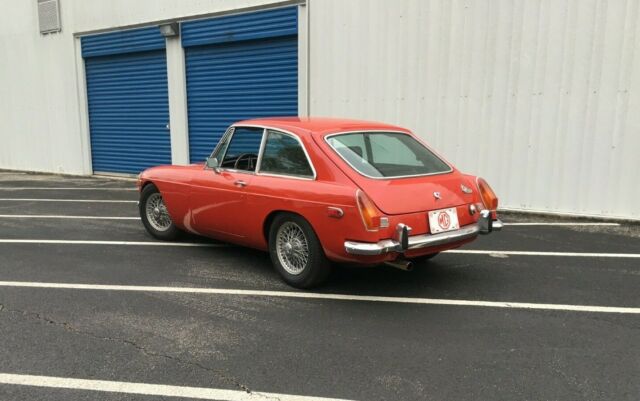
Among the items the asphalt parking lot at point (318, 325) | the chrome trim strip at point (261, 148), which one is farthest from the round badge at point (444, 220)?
the chrome trim strip at point (261, 148)

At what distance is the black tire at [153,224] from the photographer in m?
6.52

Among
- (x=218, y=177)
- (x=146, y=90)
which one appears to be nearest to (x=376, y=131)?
(x=218, y=177)

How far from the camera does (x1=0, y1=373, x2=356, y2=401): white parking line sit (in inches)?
118

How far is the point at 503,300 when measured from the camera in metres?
4.50

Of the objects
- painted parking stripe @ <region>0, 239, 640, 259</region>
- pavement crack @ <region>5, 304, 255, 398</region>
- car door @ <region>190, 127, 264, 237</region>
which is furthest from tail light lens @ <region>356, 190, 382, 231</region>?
painted parking stripe @ <region>0, 239, 640, 259</region>

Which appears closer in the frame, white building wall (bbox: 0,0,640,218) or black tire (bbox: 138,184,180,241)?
black tire (bbox: 138,184,180,241)

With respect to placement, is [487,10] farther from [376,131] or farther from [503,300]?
[503,300]

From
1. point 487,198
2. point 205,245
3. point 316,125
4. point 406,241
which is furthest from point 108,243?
point 487,198

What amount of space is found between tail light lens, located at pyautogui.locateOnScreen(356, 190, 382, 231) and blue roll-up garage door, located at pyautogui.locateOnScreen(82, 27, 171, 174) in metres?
9.94

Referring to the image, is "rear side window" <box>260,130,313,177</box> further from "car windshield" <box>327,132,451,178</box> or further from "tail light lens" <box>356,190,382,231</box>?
"tail light lens" <box>356,190,382,231</box>

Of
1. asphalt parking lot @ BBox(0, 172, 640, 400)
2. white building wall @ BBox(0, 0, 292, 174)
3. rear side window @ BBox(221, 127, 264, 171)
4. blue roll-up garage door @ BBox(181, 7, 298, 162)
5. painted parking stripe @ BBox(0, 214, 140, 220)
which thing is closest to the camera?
asphalt parking lot @ BBox(0, 172, 640, 400)

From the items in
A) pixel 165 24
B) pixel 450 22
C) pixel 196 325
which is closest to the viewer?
pixel 196 325

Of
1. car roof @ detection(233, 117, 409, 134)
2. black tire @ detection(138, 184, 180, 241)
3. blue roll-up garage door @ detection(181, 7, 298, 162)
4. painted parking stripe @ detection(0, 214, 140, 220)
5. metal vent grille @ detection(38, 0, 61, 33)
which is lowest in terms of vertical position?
painted parking stripe @ detection(0, 214, 140, 220)

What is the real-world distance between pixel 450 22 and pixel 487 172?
2.57 m
